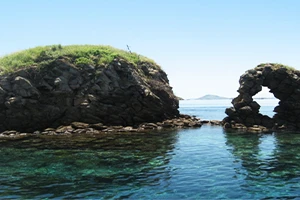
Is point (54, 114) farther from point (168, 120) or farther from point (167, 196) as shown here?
point (167, 196)

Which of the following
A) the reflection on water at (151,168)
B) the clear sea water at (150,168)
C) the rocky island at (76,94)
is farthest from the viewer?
the rocky island at (76,94)

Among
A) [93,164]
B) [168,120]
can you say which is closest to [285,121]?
[168,120]

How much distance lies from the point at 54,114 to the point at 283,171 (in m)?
41.6

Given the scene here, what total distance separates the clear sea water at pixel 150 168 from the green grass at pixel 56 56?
63.6 feet

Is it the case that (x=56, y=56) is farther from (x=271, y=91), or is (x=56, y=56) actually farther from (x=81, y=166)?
(x=271, y=91)

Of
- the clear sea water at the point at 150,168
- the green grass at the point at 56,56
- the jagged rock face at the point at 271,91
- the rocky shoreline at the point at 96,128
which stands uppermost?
the green grass at the point at 56,56

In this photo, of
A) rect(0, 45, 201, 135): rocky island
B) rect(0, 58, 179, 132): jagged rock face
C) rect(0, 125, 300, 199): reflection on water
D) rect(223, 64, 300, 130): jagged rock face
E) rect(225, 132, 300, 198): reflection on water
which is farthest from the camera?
rect(223, 64, 300, 130): jagged rock face

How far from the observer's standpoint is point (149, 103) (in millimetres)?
58906

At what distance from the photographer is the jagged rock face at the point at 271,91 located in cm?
5619

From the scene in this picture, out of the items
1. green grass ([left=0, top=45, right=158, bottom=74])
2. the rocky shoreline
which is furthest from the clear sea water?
green grass ([left=0, top=45, right=158, bottom=74])

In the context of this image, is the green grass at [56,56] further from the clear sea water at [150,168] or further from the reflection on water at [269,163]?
the reflection on water at [269,163]

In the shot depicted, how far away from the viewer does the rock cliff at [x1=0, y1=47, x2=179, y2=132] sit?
52.7m

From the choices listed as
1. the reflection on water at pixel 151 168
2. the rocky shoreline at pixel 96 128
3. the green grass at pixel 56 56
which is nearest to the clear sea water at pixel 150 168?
the reflection on water at pixel 151 168

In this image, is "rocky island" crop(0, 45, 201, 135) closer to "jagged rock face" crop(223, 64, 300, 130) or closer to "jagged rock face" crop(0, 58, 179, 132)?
"jagged rock face" crop(0, 58, 179, 132)
